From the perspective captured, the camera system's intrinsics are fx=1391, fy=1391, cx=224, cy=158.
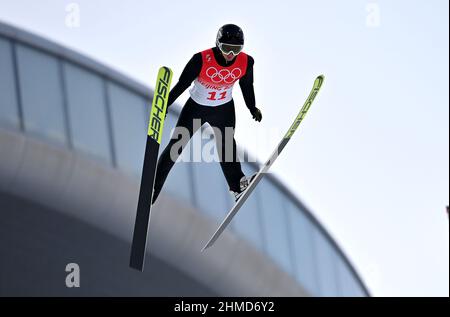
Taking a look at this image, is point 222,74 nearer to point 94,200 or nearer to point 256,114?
point 256,114

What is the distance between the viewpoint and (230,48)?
15391mm

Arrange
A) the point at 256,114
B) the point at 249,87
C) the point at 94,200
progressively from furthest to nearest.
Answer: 1. the point at 94,200
2. the point at 256,114
3. the point at 249,87

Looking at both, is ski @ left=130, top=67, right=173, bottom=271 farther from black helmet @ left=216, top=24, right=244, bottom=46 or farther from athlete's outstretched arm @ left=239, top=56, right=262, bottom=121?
athlete's outstretched arm @ left=239, top=56, right=262, bottom=121

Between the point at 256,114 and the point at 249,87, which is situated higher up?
the point at 249,87

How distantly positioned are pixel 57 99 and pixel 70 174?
5.98ft

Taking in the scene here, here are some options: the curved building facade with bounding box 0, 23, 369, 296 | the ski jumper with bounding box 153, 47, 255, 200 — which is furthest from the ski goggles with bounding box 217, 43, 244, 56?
the curved building facade with bounding box 0, 23, 369, 296

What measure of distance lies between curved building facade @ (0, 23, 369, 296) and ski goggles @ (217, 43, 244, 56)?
15.6 meters

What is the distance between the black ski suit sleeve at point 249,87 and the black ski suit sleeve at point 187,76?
0.57 metres

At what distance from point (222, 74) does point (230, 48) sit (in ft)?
1.85

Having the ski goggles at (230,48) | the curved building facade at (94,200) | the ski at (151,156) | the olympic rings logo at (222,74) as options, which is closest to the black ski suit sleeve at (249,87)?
the olympic rings logo at (222,74)

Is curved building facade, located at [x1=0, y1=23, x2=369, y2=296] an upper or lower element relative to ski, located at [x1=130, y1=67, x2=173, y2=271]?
upper

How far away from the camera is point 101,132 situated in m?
32.3

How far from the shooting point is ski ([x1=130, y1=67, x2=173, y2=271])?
1557 cm

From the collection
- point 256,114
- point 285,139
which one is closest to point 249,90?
point 256,114
